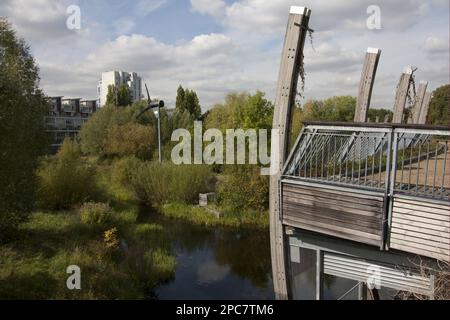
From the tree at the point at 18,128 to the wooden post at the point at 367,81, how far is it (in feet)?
29.6

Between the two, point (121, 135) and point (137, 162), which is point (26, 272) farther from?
point (121, 135)

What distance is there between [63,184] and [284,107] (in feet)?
47.3

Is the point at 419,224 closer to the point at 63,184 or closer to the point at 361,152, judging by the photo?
the point at 361,152

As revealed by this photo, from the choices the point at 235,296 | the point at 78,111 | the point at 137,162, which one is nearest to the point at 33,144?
the point at 235,296

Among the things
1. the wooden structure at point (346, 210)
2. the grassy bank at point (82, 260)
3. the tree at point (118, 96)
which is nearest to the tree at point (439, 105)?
the grassy bank at point (82, 260)

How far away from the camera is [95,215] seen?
1480 cm

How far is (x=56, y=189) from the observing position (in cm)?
1741

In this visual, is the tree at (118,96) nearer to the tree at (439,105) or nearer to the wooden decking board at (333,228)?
the tree at (439,105)

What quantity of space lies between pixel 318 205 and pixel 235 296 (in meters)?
6.51

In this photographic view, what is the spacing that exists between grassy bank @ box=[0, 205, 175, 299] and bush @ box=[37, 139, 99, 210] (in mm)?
1430

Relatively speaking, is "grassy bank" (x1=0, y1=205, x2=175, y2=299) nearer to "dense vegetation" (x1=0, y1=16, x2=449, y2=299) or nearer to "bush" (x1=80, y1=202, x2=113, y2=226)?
"dense vegetation" (x1=0, y1=16, x2=449, y2=299)

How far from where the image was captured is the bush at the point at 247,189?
1836 cm

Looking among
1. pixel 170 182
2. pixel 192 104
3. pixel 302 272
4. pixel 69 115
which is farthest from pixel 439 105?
pixel 69 115
